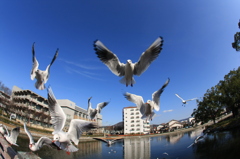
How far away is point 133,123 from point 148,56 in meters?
85.1

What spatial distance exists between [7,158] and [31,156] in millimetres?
3923

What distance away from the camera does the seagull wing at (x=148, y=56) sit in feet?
25.5

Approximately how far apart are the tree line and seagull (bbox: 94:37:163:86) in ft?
116

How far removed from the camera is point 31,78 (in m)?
9.77

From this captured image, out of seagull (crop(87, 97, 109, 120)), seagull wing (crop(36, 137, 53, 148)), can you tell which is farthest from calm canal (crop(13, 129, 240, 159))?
seagull wing (crop(36, 137, 53, 148))

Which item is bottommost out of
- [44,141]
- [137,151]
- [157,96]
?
[137,151]

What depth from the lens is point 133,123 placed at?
88750mm

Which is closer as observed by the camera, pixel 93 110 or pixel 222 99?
pixel 93 110

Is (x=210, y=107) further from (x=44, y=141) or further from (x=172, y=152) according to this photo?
(x=44, y=141)

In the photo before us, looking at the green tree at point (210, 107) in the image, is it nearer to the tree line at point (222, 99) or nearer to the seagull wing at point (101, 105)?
the tree line at point (222, 99)

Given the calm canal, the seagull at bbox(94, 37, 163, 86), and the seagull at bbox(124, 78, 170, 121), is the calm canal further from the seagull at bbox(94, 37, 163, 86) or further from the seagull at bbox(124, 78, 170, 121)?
the seagull at bbox(94, 37, 163, 86)

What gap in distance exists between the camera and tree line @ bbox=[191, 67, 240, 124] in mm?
35841

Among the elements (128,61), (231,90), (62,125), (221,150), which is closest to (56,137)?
(62,125)

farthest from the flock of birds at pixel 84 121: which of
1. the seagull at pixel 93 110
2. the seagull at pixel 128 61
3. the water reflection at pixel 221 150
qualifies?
the water reflection at pixel 221 150
